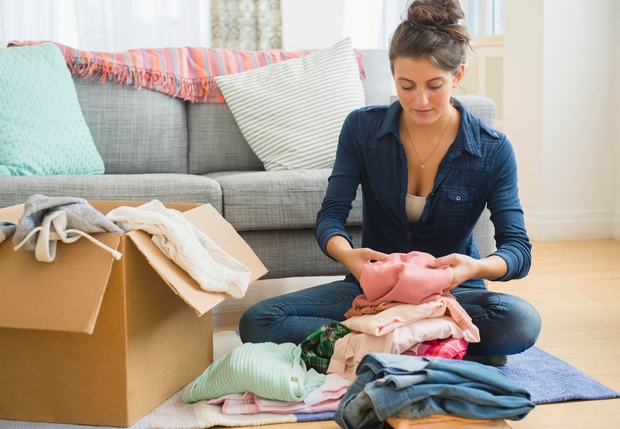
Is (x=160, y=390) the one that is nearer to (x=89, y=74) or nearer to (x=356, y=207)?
(x=356, y=207)

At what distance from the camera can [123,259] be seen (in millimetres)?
1418

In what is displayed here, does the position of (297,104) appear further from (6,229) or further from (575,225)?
(575,225)

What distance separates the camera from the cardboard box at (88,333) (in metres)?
1.36

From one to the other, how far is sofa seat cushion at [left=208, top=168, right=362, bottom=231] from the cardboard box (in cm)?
70

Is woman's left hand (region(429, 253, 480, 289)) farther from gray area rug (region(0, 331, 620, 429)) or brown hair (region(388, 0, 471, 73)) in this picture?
brown hair (region(388, 0, 471, 73))

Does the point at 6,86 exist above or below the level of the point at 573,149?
above

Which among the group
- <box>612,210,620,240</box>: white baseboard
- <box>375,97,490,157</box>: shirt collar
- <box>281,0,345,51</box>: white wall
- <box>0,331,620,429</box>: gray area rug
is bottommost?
<box>612,210,620,240</box>: white baseboard

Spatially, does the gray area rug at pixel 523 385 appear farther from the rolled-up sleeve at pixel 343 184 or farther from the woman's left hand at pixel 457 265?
the rolled-up sleeve at pixel 343 184

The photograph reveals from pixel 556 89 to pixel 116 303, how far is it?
268 centimetres

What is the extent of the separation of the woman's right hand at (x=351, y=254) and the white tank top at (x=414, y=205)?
0.18m

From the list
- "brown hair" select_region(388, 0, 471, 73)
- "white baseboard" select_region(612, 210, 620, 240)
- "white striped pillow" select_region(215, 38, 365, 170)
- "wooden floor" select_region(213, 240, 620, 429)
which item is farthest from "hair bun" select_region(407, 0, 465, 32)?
"white baseboard" select_region(612, 210, 620, 240)

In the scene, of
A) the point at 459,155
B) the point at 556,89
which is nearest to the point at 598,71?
the point at 556,89

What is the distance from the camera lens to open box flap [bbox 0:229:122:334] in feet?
4.37

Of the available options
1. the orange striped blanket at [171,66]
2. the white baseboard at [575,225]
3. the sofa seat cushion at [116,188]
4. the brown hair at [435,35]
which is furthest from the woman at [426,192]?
the white baseboard at [575,225]
